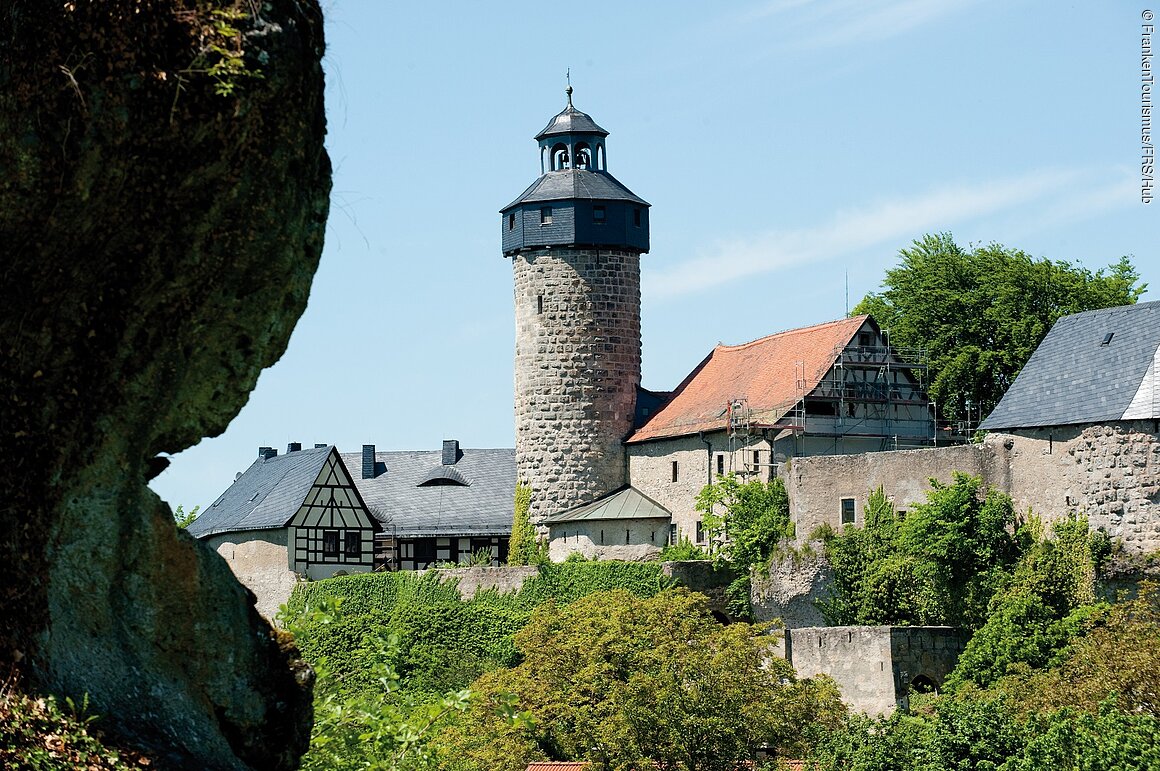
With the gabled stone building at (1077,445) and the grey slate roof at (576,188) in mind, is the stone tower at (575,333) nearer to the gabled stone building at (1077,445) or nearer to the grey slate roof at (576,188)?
the grey slate roof at (576,188)

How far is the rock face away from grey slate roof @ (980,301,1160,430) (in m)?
24.7

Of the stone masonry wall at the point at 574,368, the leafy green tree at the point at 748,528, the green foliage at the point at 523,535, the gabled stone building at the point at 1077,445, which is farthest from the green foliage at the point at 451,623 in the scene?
the gabled stone building at the point at 1077,445

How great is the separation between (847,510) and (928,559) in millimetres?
2590

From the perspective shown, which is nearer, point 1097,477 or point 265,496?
point 1097,477

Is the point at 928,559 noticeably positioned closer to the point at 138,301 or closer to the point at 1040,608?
the point at 1040,608

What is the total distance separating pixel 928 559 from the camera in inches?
1341

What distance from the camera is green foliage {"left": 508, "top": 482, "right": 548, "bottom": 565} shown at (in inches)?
1751

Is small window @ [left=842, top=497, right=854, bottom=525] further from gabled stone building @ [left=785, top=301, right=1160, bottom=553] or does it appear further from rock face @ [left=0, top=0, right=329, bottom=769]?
rock face @ [left=0, top=0, right=329, bottom=769]

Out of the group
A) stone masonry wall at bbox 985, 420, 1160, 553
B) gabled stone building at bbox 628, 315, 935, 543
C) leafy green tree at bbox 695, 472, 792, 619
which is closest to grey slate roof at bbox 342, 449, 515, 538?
gabled stone building at bbox 628, 315, 935, 543

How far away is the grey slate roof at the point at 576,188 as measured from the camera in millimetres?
44531

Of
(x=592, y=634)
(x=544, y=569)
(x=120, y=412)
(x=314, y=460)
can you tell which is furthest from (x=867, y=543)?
(x=120, y=412)

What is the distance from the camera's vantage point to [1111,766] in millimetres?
23969

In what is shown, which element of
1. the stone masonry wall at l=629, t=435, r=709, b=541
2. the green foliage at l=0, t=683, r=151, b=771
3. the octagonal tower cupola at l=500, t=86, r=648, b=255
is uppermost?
the octagonal tower cupola at l=500, t=86, r=648, b=255

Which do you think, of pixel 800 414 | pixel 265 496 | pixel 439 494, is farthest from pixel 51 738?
pixel 439 494
